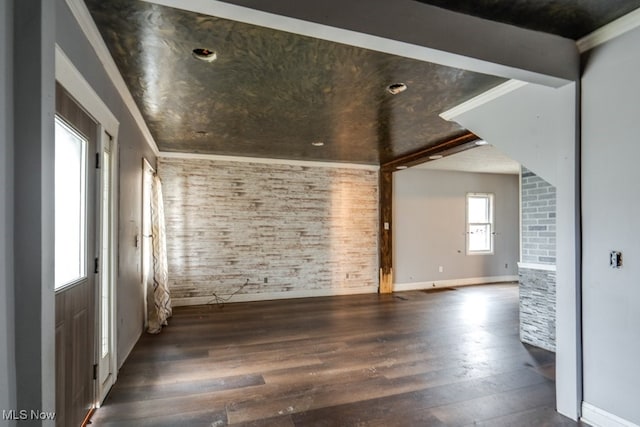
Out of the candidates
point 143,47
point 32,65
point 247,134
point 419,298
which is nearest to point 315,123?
point 247,134

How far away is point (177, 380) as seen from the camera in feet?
8.85

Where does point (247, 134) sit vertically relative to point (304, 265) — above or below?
above

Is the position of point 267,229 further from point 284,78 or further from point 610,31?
point 610,31

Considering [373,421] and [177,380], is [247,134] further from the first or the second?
[373,421]

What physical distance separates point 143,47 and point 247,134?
210 cm

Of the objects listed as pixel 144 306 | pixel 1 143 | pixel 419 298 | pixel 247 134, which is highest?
pixel 247 134

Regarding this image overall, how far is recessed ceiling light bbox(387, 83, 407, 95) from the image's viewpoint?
2.66 meters

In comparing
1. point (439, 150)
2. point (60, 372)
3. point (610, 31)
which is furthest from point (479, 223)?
point (60, 372)

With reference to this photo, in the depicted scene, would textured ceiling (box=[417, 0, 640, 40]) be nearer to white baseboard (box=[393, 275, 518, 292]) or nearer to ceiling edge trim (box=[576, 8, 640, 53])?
ceiling edge trim (box=[576, 8, 640, 53])

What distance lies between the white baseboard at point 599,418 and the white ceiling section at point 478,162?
11.9 ft

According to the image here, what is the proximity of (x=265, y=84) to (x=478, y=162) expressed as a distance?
488 centimetres

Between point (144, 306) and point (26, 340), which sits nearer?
point (26, 340)

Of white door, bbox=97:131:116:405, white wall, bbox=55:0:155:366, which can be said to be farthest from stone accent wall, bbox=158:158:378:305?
white door, bbox=97:131:116:405

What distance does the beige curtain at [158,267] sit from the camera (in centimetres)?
410
